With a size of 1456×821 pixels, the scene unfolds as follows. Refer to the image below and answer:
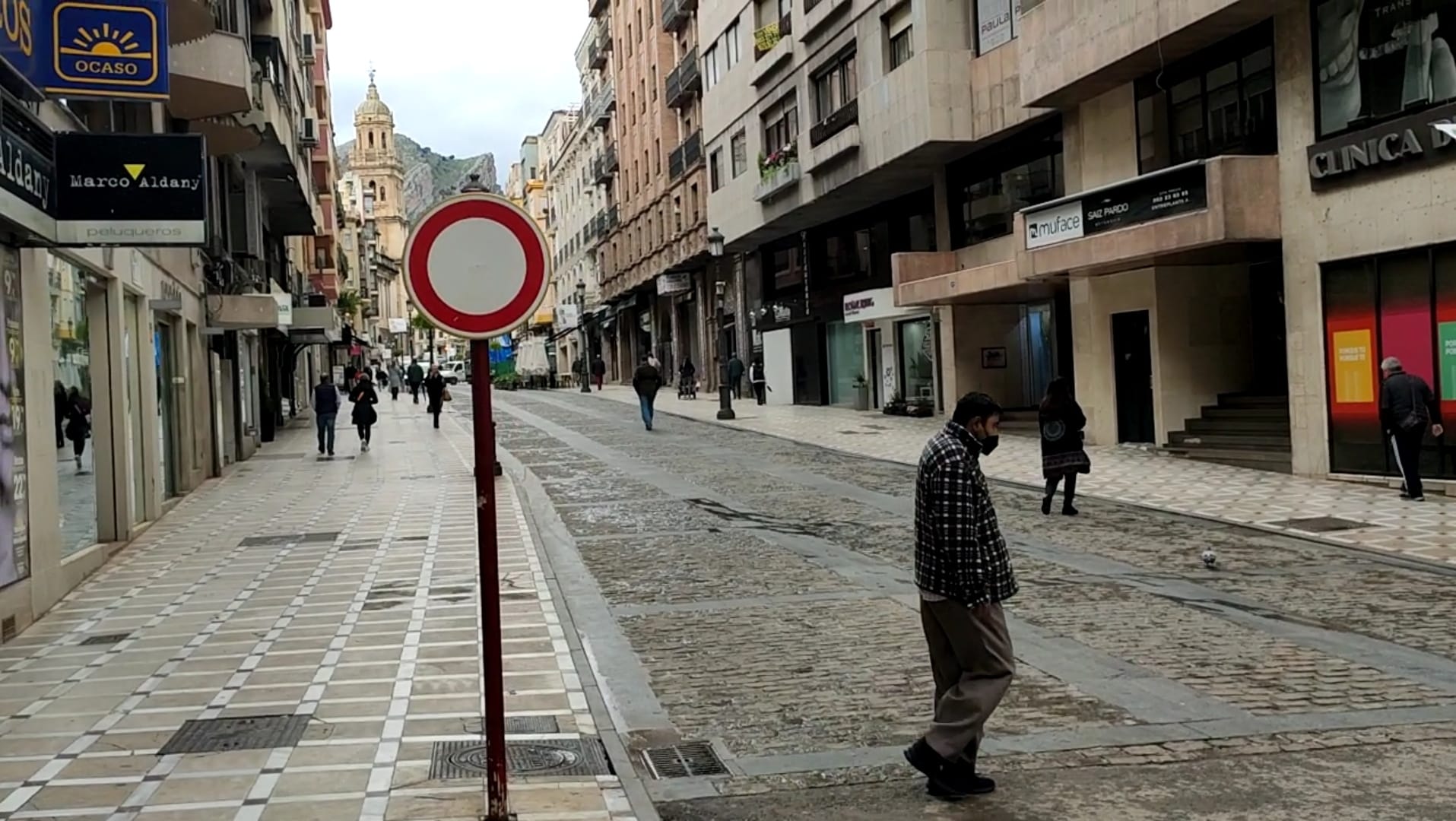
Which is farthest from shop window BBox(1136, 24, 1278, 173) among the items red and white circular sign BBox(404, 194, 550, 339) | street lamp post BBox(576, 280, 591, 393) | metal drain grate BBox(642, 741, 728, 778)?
street lamp post BBox(576, 280, 591, 393)

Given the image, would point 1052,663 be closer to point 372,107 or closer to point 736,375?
point 736,375

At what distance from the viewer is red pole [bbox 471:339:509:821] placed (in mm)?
4988

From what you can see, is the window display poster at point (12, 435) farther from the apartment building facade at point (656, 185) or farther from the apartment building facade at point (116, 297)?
the apartment building facade at point (656, 185)

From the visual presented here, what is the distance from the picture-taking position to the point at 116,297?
535 inches

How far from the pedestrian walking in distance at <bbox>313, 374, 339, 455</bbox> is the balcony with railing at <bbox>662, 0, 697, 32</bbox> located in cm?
2783

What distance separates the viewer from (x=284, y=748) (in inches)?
242

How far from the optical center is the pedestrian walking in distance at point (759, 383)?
136 ft

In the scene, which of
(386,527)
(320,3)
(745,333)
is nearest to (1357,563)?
(386,527)

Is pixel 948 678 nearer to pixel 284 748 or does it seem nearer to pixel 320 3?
pixel 284 748

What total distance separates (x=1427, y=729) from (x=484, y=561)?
4.57 meters

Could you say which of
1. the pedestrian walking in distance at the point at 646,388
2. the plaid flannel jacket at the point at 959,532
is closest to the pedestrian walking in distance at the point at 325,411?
the pedestrian walking in distance at the point at 646,388

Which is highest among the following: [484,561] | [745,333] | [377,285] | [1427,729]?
[377,285]

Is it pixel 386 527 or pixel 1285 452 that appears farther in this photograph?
pixel 1285 452

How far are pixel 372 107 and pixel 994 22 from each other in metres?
114
